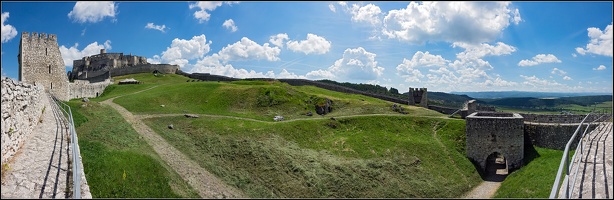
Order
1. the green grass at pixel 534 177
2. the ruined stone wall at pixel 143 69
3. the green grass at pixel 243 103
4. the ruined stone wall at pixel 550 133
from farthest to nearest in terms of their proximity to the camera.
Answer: the ruined stone wall at pixel 143 69 < the green grass at pixel 243 103 < the ruined stone wall at pixel 550 133 < the green grass at pixel 534 177

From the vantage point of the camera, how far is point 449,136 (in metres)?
38.1

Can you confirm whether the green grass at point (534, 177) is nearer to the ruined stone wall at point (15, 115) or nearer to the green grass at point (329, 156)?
the green grass at point (329, 156)

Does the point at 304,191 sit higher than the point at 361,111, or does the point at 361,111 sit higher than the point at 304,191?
the point at 361,111

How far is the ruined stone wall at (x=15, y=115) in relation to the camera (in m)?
15.3

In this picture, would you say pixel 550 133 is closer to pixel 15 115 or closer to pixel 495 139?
pixel 495 139

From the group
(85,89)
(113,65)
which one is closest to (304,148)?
(85,89)

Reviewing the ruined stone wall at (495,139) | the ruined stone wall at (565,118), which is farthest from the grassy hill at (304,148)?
the ruined stone wall at (565,118)

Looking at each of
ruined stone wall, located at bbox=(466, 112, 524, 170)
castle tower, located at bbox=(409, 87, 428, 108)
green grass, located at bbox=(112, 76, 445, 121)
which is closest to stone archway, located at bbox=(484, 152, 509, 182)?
ruined stone wall, located at bbox=(466, 112, 524, 170)

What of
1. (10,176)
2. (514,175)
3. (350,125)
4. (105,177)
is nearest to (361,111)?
(350,125)

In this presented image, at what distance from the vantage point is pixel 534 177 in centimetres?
2777

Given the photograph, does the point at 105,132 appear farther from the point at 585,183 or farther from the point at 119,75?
the point at 119,75

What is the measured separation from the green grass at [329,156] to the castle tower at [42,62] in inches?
575

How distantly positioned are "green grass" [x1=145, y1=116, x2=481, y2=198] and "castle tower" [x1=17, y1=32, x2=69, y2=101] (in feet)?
47.9

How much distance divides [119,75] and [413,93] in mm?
69489
